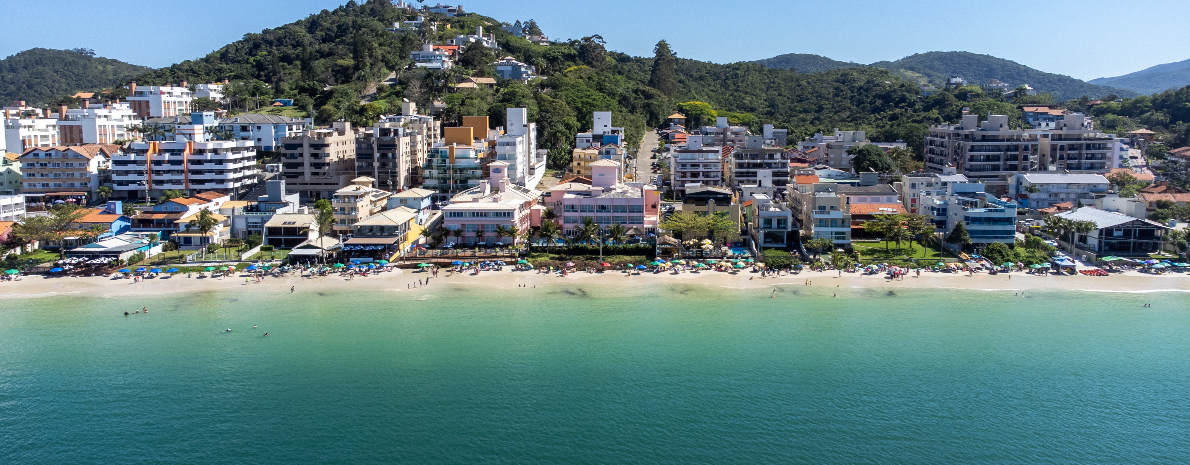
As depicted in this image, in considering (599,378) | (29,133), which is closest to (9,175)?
(29,133)

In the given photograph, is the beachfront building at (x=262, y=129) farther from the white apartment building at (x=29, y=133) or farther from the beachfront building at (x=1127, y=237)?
the beachfront building at (x=1127, y=237)

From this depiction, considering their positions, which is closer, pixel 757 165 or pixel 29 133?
pixel 757 165

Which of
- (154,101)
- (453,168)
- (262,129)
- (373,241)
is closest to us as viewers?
(373,241)

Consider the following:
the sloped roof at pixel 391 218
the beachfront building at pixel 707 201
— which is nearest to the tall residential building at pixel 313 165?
the sloped roof at pixel 391 218

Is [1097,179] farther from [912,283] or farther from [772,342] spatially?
[772,342]

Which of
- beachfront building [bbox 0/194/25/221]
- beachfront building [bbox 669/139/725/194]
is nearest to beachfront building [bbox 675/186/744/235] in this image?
beachfront building [bbox 669/139/725/194]

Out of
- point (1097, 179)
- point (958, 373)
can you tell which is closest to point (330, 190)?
point (958, 373)

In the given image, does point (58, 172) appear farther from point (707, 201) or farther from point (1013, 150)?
point (1013, 150)
